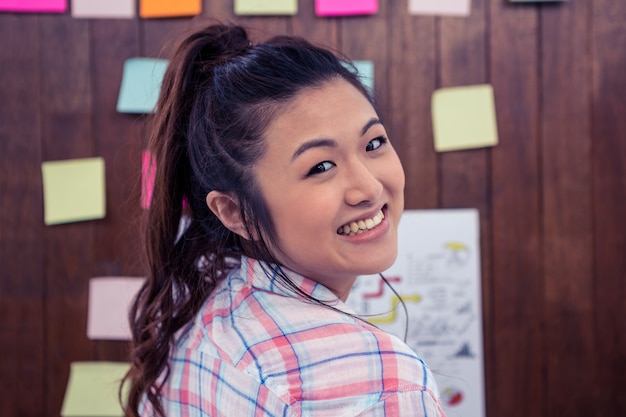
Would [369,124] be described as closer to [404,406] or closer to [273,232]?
[273,232]

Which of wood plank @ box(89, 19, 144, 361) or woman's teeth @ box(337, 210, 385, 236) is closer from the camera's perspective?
woman's teeth @ box(337, 210, 385, 236)

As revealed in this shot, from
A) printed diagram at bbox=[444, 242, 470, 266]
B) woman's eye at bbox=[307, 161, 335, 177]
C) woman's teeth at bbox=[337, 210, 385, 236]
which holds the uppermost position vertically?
woman's eye at bbox=[307, 161, 335, 177]

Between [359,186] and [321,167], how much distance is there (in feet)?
0.13

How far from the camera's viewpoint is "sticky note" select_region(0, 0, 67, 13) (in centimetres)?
114

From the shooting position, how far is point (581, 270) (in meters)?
1.18

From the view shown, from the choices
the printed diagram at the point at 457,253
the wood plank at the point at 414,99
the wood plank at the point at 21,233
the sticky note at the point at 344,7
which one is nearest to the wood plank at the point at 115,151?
the wood plank at the point at 21,233

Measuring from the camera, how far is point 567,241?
3.88 feet

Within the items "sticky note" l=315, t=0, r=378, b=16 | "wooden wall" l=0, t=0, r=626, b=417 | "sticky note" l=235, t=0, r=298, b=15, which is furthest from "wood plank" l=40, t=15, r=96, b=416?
"sticky note" l=315, t=0, r=378, b=16

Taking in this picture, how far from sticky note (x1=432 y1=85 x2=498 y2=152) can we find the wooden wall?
2 centimetres

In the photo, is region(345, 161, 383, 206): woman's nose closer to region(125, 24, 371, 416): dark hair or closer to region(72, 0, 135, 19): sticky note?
region(125, 24, 371, 416): dark hair

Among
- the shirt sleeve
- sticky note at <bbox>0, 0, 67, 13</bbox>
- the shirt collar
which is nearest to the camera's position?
the shirt sleeve

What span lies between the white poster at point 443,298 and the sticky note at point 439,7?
361 mm

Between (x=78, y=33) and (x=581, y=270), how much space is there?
1.01 metres

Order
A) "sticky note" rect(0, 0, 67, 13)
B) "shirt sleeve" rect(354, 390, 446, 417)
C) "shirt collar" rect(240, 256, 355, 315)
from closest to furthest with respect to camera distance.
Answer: "shirt sleeve" rect(354, 390, 446, 417)
"shirt collar" rect(240, 256, 355, 315)
"sticky note" rect(0, 0, 67, 13)
